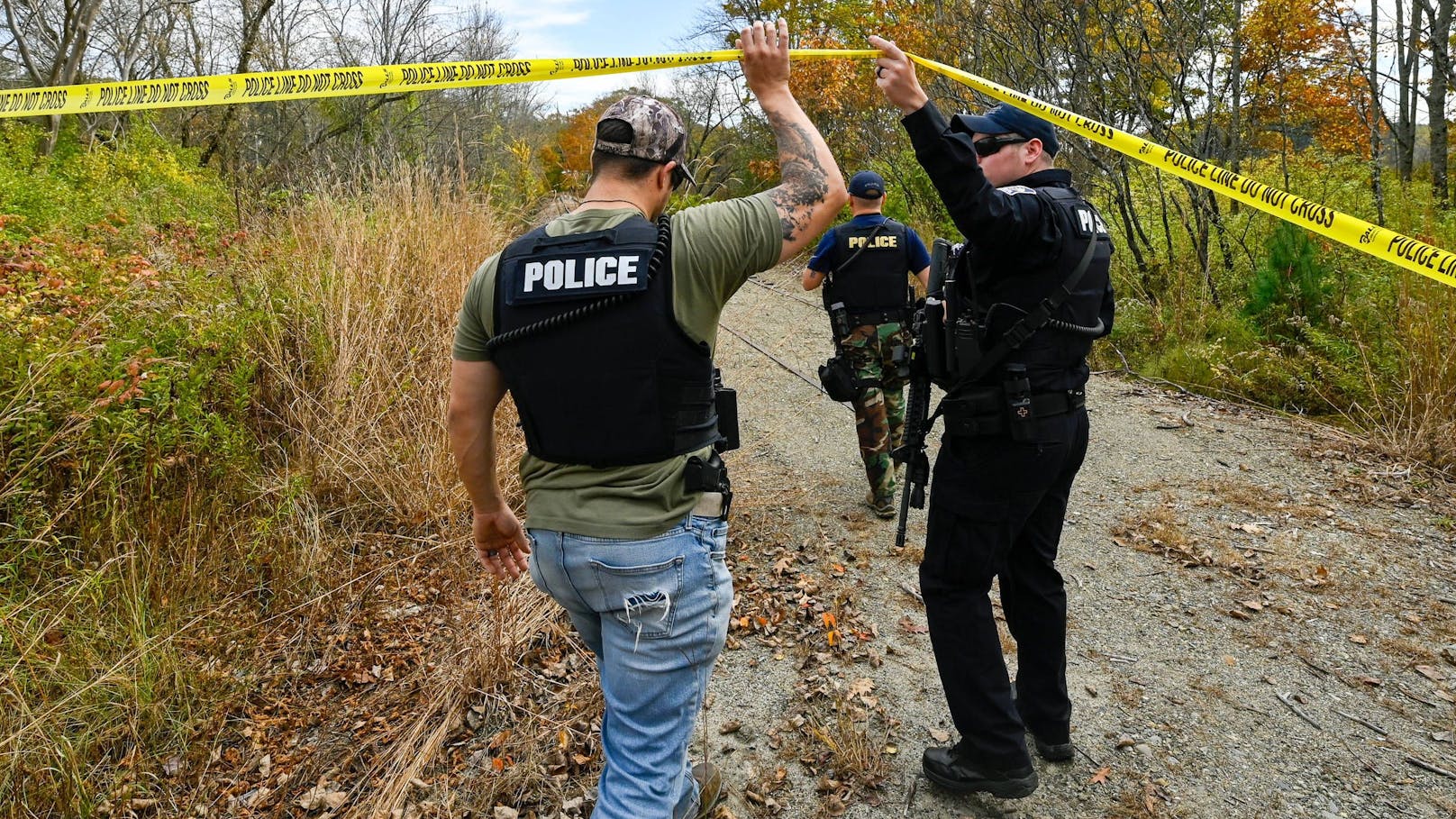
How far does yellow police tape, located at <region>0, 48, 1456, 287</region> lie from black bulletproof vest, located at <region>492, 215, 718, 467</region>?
96cm

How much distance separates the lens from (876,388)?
5.16 metres

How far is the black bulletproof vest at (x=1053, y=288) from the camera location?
242cm

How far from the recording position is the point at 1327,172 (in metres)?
7.97

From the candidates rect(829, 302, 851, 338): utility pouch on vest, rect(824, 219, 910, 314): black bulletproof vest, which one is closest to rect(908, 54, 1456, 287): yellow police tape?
rect(824, 219, 910, 314): black bulletproof vest

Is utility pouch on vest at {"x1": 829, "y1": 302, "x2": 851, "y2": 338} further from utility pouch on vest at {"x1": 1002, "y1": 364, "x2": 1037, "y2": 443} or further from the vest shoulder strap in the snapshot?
the vest shoulder strap

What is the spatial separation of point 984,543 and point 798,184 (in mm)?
1343

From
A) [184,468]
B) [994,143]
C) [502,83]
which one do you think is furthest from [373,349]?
[994,143]

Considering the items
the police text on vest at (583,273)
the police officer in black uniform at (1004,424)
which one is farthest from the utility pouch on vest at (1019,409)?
the police text on vest at (583,273)

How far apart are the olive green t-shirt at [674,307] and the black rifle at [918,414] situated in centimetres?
120

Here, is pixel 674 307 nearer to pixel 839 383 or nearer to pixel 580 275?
pixel 580 275

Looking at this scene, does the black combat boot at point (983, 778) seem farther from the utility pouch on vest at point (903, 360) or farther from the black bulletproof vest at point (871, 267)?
the black bulletproof vest at point (871, 267)

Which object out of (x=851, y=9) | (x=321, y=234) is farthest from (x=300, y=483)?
(x=851, y=9)

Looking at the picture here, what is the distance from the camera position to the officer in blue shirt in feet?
16.6

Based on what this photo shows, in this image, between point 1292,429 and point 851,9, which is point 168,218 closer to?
point 1292,429
